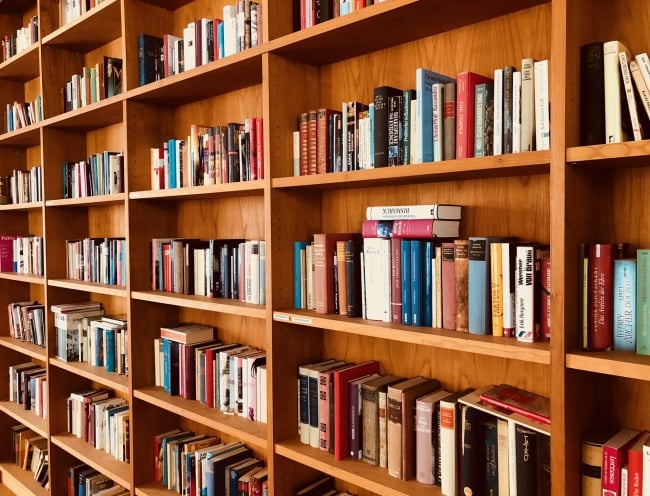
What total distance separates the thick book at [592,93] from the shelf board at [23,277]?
2.70 m

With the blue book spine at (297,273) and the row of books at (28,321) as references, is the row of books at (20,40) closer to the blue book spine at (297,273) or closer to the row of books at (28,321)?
the row of books at (28,321)

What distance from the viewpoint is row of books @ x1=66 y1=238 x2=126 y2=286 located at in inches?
97.0

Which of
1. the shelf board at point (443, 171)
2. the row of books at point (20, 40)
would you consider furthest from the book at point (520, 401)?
the row of books at point (20, 40)

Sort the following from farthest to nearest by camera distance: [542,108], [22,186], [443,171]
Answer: [22,186] < [443,171] < [542,108]

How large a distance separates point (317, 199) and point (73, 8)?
1.82 m

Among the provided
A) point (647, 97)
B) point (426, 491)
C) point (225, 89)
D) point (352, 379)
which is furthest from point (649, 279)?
point (225, 89)

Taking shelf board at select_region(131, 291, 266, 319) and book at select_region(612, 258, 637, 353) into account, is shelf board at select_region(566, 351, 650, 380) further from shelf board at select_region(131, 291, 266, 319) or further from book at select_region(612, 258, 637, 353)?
shelf board at select_region(131, 291, 266, 319)

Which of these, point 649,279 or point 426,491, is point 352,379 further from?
point 649,279

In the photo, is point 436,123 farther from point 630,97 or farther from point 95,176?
point 95,176

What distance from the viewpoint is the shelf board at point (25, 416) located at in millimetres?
2926

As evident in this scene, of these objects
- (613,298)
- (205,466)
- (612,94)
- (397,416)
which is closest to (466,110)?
(612,94)

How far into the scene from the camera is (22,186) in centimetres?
321

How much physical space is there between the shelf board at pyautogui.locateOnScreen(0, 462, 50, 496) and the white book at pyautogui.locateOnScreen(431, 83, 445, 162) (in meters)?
2.86

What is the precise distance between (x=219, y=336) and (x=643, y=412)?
1.57m
